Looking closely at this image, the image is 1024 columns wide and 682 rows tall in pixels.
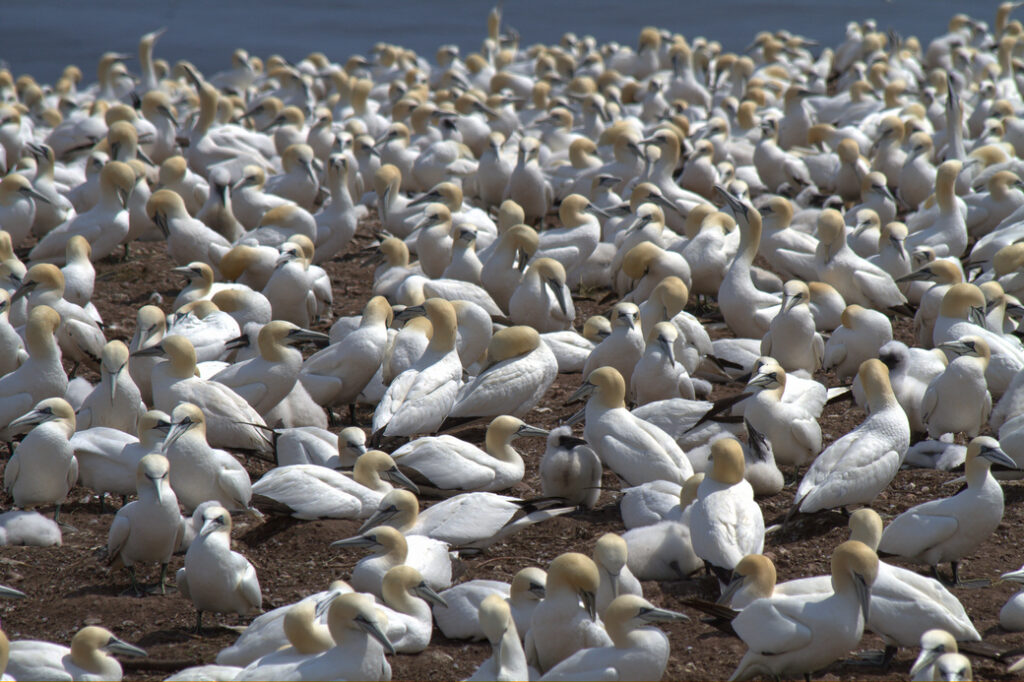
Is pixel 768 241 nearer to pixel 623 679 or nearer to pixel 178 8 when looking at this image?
pixel 623 679

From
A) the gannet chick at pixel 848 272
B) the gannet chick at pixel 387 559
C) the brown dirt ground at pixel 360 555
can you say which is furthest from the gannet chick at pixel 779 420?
the gannet chick at pixel 848 272

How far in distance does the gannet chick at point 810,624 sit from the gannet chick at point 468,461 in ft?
6.43

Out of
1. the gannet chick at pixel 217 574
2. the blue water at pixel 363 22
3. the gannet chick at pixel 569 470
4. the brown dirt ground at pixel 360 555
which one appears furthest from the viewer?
the blue water at pixel 363 22

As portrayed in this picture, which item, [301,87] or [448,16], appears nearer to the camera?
[301,87]

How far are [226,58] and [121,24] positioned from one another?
5.57 metres

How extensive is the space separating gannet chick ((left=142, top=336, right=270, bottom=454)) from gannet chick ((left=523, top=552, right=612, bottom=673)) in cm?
257

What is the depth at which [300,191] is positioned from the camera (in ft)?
36.9

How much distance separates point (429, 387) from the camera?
6.89 m

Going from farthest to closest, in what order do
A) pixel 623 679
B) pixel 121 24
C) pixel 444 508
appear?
pixel 121 24, pixel 444 508, pixel 623 679

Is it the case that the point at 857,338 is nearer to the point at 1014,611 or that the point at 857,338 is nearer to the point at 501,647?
the point at 1014,611

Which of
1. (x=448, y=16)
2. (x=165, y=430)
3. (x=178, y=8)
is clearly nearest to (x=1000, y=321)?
(x=165, y=430)

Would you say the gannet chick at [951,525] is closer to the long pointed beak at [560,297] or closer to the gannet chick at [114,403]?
the long pointed beak at [560,297]

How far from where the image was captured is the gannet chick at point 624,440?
233 inches

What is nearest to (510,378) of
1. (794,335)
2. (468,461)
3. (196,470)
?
(468,461)
